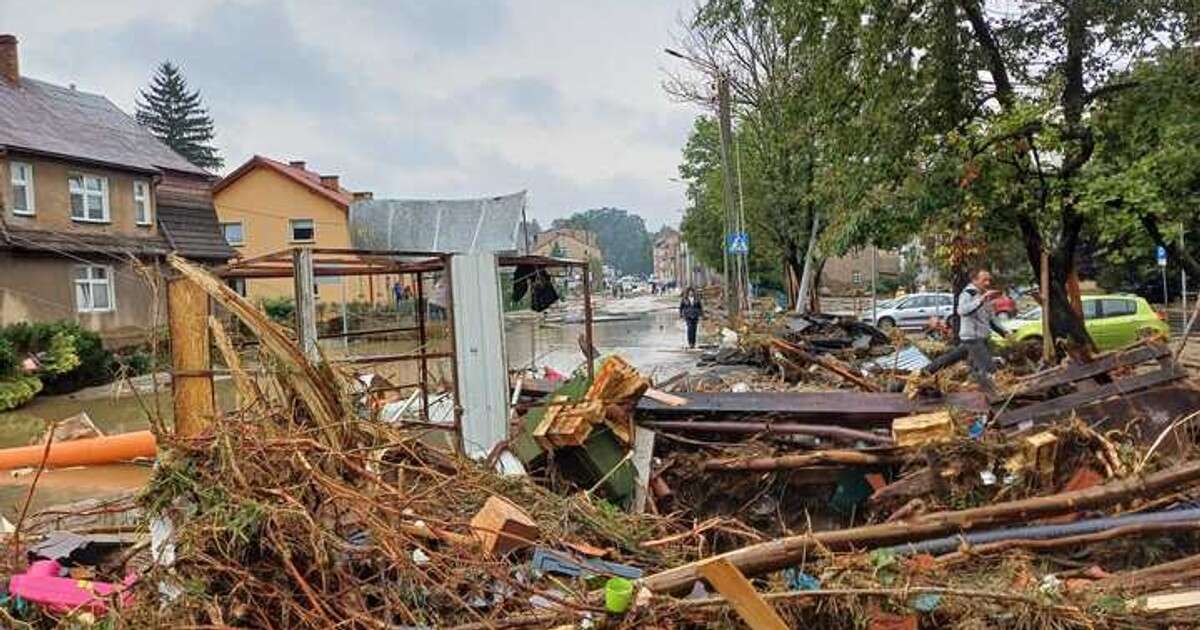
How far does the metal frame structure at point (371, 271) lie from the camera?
5555mm

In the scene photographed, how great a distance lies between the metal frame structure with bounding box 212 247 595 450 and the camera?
555 cm

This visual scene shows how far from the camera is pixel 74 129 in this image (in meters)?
23.6

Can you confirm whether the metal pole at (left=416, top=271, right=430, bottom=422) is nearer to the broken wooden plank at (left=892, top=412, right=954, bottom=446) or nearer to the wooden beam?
the broken wooden plank at (left=892, top=412, right=954, bottom=446)

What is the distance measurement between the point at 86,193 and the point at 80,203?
0.33 meters

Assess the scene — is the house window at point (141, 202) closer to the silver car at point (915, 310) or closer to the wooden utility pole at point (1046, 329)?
the silver car at point (915, 310)

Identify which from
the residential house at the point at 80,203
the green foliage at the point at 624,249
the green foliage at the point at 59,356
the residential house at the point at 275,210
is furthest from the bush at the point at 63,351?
the green foliage at the point at 624,249

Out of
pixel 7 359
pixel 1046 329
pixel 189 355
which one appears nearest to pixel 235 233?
pixel 7 359

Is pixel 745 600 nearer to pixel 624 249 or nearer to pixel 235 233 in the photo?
pixel 235 233

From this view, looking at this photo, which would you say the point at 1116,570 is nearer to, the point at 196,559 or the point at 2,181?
the point at 196,559

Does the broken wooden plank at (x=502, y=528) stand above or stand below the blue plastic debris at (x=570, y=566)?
above

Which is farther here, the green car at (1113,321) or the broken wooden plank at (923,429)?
the green car at (1113,321)

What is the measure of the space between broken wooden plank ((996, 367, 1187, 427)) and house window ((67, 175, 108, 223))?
23.2 meters

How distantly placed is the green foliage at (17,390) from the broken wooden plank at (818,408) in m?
14.2

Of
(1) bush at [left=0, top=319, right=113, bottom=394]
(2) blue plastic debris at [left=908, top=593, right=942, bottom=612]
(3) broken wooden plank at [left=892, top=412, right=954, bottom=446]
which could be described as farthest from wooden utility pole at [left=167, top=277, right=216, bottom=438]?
(1) bush at [left=0, top=319, right=113, bottom=394]
